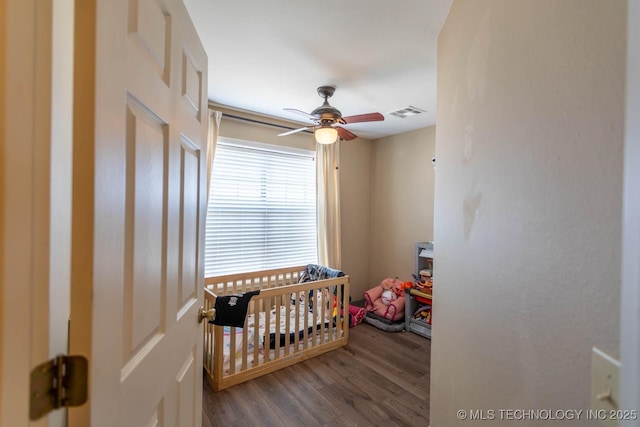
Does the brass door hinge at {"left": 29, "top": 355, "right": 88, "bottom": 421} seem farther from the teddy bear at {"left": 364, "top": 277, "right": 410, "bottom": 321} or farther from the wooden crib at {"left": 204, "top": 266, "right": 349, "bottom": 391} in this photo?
the teddy bear at {"left": 364, "top": 277, "right": 410, "bottom": 321}

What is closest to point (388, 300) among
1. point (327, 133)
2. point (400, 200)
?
point (400, 200)

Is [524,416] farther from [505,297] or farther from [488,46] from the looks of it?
[488,46]

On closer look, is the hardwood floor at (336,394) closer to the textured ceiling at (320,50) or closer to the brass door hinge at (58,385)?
the brass door hinge at (58,385)

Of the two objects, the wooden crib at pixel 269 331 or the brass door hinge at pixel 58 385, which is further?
the wooden crib at pixel 269 331

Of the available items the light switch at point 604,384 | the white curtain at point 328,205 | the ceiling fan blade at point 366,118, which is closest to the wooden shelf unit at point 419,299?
the white curtain at point 328,205

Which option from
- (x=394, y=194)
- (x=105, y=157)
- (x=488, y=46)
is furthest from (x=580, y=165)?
(x=394, y=194)

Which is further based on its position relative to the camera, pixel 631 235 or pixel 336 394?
pixel 336 394

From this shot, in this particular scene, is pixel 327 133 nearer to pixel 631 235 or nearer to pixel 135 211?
pixel 135 211

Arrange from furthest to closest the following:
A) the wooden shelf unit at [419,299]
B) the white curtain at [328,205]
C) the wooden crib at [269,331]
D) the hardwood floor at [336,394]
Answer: the white curtain at [328,205]
the wooden shelf unit at [419,299]
the wooden crib at [269,331]
the hardwood floor at [336,394]

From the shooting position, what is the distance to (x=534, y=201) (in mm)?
631

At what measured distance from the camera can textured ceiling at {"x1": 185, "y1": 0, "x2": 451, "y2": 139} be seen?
152 centimetres

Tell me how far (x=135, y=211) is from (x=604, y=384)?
0.99 meters

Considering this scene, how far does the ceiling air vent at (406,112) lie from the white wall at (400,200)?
0.58 m

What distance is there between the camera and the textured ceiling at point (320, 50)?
60.0 inches
